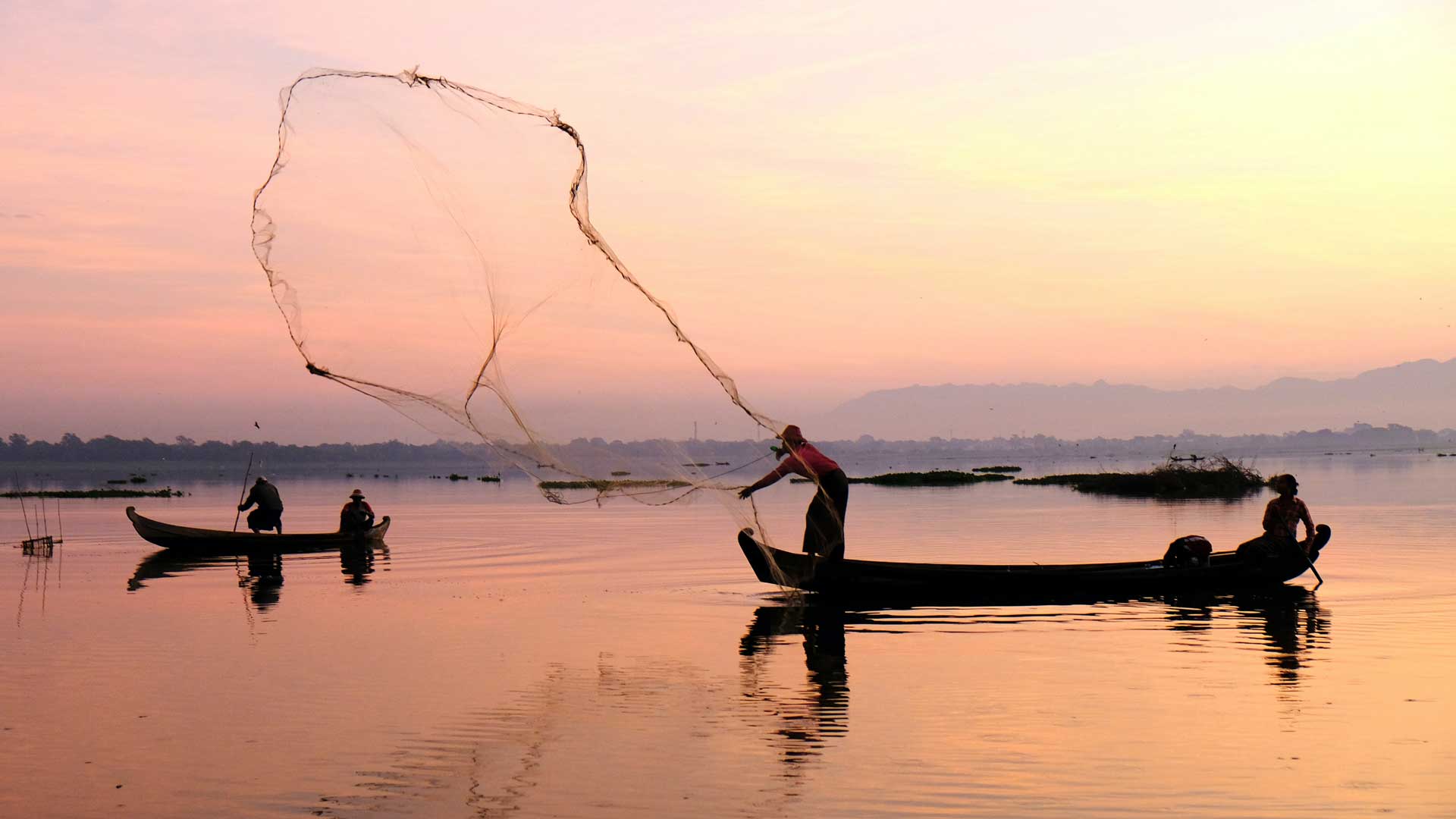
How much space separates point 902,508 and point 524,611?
34327 mm

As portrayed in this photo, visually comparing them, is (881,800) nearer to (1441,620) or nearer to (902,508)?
(1441,620)

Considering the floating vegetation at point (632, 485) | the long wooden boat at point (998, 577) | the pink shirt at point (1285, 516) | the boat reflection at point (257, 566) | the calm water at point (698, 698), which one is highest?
the floating vegetation at point (632, 485)

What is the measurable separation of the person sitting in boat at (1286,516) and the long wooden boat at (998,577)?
12.0 inches

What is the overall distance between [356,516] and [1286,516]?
2072 centimetres

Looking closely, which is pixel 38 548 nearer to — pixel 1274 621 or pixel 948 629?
pixel 948 629

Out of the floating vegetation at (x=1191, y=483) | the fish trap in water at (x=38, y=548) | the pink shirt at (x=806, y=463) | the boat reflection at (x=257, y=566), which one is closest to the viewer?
the pink shirt at (x=806, y=463)

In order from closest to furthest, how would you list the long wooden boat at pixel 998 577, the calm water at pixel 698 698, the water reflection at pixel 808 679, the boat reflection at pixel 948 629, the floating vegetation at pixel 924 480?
the calm water at pixel 698 698 → the water reflection at pixel 808 679 → the boat reflection at pixel 948 629 → the long wooden boat at pixel 998 577 → the floating vegetation at pixel 924 480

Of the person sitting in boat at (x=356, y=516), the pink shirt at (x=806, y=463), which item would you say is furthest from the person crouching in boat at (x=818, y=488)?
the person sitting in boat at (x=356, y=516)

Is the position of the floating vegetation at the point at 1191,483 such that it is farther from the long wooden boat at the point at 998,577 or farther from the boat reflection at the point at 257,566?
the boat reflection at the point at 257,566

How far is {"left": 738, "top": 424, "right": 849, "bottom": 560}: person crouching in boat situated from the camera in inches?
696

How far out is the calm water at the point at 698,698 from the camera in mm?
9008

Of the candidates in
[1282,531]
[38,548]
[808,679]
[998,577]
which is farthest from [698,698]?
[38,548]

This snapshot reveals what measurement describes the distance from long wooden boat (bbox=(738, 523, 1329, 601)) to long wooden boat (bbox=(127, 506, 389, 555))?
47.2ft

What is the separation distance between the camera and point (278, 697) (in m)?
12.7
